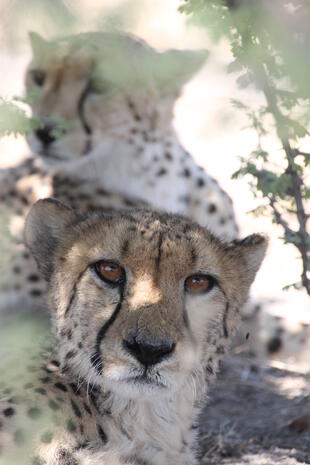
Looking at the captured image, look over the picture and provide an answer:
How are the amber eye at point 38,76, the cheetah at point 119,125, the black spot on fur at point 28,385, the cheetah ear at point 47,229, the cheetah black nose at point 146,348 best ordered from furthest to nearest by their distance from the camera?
the amber eye at point 38,76, the cheetah at point 119,125, the cheetah ear at point 47,229, the black spot on fur at point 28,385, the cheetah black nose at point 146,348

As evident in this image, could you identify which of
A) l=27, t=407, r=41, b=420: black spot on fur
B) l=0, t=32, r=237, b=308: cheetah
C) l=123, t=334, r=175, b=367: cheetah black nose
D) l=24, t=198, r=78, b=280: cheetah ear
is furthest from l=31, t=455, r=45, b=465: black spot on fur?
l=0, t=32, r=237, b=308: cheetah

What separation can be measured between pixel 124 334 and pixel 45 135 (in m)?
2.02

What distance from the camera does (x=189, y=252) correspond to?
8.54 ft

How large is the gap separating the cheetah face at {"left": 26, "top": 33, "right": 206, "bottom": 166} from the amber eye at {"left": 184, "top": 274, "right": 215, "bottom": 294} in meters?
1.63

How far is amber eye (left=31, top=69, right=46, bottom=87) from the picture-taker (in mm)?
4359

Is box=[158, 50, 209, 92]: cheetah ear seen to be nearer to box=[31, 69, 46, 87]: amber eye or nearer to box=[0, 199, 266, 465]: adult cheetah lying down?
box=[31, 69, 46, 87]: amber eye

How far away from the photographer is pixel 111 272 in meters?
2.56

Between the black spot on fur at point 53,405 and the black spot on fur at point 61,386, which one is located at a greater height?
the black spot on fur at point 61,386

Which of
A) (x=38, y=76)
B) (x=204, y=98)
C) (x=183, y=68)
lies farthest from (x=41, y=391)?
(x=204, y=98)

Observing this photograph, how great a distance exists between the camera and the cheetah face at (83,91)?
4215 millimetres

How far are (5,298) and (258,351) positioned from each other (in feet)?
4.40

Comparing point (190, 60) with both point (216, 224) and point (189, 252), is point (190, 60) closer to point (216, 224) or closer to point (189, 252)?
point (216, 224)

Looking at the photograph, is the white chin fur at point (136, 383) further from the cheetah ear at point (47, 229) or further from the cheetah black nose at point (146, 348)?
the cheetah ear at point (47, 229)

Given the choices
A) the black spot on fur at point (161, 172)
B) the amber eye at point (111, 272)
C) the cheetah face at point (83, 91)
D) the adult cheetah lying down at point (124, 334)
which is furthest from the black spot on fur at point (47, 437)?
the black spot on fur at point (161, 172)
